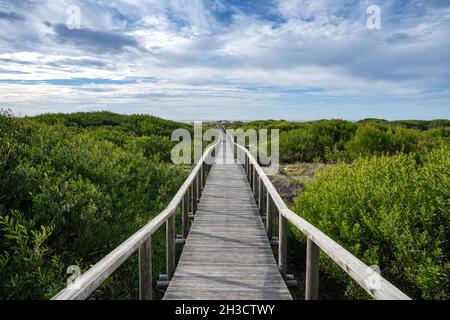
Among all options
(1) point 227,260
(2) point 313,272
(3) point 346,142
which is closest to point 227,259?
(1) point 227,260

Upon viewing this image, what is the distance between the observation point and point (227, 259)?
4.85 meters

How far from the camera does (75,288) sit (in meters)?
2.05

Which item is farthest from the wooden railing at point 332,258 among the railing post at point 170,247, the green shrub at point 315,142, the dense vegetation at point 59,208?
the green shrub at point 315,142

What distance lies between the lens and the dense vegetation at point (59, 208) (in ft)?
11.7

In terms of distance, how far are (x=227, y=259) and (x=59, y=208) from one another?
97.5 inches

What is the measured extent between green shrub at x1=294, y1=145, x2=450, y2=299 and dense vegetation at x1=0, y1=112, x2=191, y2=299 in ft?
9.55

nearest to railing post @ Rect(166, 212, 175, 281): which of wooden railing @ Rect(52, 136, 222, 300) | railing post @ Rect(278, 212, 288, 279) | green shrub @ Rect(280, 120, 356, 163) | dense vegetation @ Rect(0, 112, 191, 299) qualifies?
wooden railing @ Rect(52, 136, 222, 300)

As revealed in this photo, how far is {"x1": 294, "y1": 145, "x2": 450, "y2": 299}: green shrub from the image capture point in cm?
382

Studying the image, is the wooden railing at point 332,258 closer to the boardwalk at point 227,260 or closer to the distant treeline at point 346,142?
the boardwalk at point 227,260

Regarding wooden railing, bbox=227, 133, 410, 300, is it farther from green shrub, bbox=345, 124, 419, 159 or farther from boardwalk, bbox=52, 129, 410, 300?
green shrub, bbox=345, 124, 419, 159

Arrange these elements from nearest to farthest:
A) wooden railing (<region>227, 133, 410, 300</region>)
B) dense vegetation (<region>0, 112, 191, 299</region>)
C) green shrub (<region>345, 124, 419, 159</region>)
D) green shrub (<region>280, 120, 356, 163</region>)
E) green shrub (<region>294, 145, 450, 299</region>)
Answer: wooden railing (<region>227, 133, 410, 300</region>) → dense vegetation (<region>0, 112, 191, 299</region>) → green shrub (<region>294, 145, 450, 299</region>) → green shrub (<region>345, 124, 419, 159</region>) → green shrub (<region>280, 120, 356, 163</region>)

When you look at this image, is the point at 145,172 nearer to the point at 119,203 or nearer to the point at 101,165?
the point at 101,165

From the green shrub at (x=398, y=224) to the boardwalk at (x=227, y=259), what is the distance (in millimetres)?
1017
